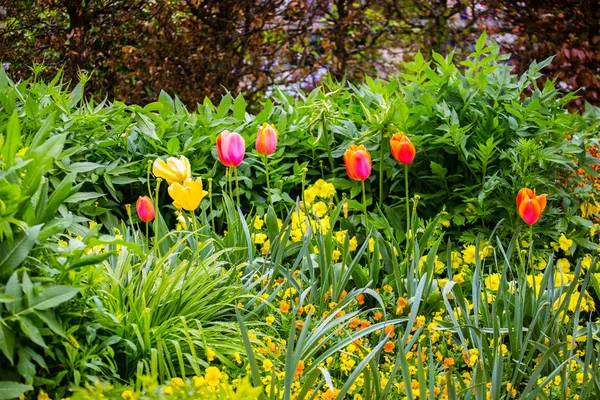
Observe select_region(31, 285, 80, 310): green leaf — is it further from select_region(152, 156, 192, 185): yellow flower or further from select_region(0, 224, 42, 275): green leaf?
select_region(152, 156, 192, 185): yellow flower

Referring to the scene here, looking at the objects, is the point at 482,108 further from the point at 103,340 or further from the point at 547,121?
the point at 103,340

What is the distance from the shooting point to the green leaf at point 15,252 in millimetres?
1659

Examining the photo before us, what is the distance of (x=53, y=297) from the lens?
165 cm

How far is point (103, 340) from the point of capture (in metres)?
1.95

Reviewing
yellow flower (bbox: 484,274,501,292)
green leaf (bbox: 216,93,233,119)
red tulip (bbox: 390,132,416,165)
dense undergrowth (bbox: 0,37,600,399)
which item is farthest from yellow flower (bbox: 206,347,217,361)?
green leaf (bbox: 216,93,233,119)

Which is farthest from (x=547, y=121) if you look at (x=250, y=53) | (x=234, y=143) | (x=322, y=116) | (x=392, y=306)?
(x=250, y=53)

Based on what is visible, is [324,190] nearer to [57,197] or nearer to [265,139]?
[265,139]

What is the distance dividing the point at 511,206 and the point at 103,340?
1870 mm

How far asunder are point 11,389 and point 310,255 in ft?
4.24

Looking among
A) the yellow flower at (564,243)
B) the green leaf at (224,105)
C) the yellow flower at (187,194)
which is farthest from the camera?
the green leaf at (224,105)

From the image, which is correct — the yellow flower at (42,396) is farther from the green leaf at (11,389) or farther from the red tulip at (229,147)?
the red tulip at (229,147)

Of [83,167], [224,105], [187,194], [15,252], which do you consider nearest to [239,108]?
[224,105]

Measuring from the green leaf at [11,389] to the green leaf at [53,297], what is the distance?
171 millimetres

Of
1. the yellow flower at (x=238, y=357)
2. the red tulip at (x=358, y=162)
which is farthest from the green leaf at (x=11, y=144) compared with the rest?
the red tulip at (x=358, y=162)
